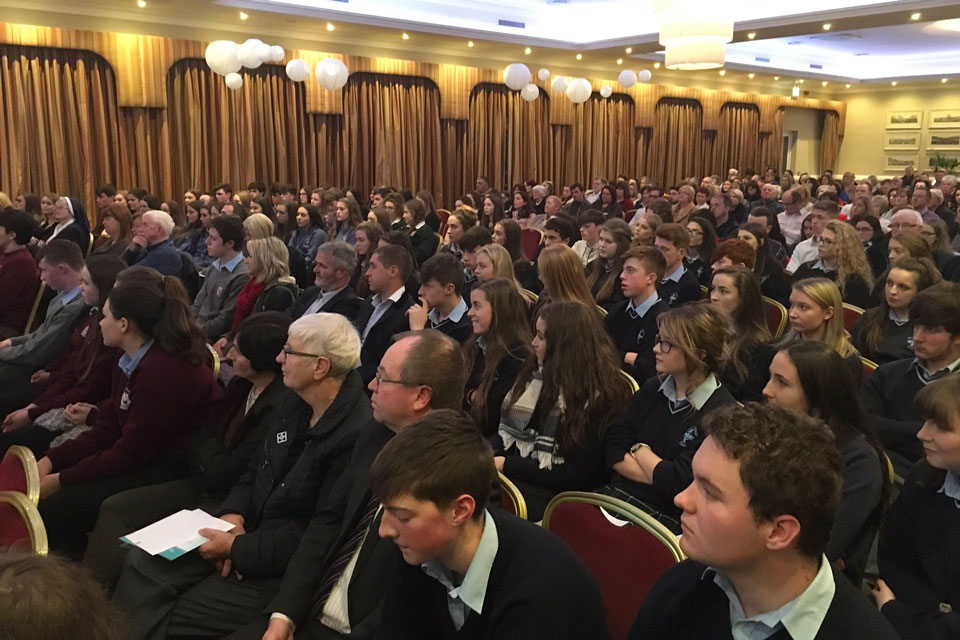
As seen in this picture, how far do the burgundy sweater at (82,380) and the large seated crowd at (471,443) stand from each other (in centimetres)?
1

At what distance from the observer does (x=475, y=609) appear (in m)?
1.60

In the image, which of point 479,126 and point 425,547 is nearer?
point 425,547

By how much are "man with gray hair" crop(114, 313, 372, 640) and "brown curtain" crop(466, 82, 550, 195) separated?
13.1m

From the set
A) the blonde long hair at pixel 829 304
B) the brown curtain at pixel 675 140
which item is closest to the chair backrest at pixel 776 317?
the blonde long hair at pixel 829 304

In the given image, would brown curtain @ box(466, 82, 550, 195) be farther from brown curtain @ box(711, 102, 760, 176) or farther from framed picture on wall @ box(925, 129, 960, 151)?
framed picture on wall @ box(925, 129, 960, 151)

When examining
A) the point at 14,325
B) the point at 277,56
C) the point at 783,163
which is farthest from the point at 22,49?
the point at 783,163

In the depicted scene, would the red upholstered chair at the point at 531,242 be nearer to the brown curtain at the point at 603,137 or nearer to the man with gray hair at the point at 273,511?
the man with gray hair at the point at 273,511

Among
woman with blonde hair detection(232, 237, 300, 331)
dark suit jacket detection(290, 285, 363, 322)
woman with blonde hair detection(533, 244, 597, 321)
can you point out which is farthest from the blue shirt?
woman with blonde hair detection(533, 244, 597, 321)

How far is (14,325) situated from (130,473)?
3.03 m

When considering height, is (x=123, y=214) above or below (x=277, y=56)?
below

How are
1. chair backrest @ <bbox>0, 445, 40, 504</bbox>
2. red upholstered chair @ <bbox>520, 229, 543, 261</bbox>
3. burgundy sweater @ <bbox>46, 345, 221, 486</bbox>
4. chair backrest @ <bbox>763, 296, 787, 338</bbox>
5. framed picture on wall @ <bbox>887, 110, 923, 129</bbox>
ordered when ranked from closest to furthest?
chair backrest @ <bbox>0, 445, 40, 504</bbox> → burgundy sweater @ <bbox>46, 345, 221, 486</bbox> → chair backrest @ <bbox>763, 296, 787, 338</bbox> → red upholstered chair @ <bbox>520, 229, 543, 261</bbox> → framed picture on wall @ <bbox>887, 110, 923, 129</bbox>

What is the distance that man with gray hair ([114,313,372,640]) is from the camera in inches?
97.2

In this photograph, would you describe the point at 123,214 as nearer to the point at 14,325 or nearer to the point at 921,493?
the point at 14,325

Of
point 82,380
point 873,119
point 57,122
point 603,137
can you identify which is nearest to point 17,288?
point 82,380
